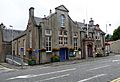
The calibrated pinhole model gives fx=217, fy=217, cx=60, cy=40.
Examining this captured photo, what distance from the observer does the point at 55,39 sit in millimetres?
37219

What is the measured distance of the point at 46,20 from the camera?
36375 mm

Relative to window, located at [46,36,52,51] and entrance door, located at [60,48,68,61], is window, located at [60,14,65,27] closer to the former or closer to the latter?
window, located at [46,36,52,51]

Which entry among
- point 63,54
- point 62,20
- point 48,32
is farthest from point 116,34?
point 48,32

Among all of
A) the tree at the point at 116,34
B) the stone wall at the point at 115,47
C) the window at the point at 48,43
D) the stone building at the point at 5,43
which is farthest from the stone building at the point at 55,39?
the tree at the point at 116,34

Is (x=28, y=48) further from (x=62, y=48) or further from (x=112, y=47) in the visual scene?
(x=112, y=47)

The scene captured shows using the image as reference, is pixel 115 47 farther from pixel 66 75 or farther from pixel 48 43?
pixel 66 75

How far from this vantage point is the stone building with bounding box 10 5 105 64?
35312mm

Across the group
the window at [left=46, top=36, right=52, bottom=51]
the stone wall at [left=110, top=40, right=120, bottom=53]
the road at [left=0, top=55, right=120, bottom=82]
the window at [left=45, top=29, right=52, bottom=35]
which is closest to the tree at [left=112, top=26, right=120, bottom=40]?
the stone wall at [left=110, top=40, right=120, bottom=53]

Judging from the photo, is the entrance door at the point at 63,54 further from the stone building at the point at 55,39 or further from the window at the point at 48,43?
the window at the point at 48,43

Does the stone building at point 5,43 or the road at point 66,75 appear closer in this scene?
the road at point 66,75

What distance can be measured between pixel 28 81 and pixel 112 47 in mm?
58202

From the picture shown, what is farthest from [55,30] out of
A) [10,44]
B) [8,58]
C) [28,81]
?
[28,81]

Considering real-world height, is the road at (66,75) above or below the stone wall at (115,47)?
below

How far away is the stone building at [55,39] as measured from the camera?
35312 millimetres
